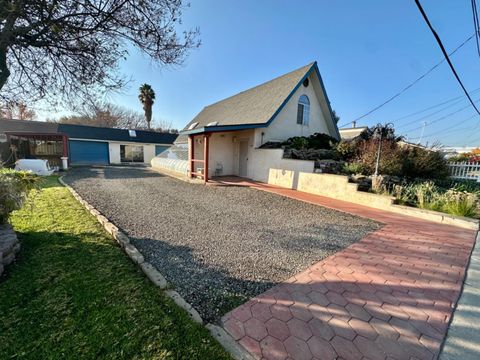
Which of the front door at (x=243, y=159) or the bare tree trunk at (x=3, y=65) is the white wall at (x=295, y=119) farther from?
the bare tree trunk at (x=3, y=65)

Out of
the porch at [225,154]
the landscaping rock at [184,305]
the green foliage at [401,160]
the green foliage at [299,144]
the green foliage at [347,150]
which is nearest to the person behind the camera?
the landscaping rock at [184,305]

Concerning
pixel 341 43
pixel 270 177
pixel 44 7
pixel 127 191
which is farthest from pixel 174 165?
pixel 341 43

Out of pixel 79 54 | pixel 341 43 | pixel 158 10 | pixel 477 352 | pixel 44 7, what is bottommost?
pixel 477 352

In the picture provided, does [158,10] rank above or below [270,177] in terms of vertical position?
above

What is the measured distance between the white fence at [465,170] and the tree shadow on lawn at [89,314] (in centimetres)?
1385

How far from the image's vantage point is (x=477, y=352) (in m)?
1.96

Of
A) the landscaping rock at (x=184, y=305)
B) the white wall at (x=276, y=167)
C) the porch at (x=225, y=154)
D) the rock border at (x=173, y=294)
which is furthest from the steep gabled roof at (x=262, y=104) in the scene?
the landscaping rock at (x=184, y=305)

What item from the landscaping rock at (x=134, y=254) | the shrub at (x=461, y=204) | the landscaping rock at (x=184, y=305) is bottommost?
the landscaping rock at (x=184, y=305)

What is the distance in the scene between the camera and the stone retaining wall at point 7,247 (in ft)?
9.42

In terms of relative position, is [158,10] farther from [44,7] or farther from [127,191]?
[127,191]

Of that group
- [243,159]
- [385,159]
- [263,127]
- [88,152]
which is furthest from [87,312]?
[88,152]

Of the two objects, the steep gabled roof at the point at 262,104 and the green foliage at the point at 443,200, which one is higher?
the steep gabled roof at the point at 262,104

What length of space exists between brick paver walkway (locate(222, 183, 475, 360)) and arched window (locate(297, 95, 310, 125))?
10.3m

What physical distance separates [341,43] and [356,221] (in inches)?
419
